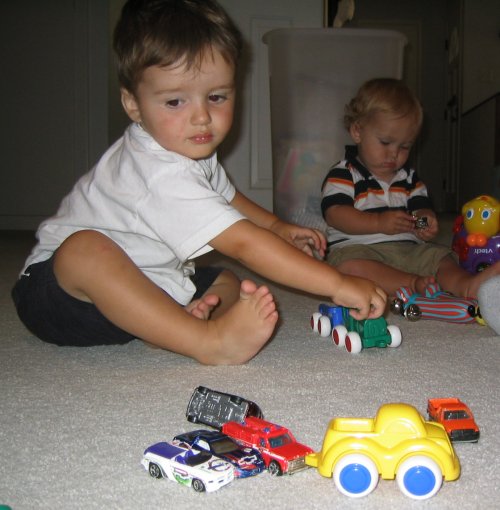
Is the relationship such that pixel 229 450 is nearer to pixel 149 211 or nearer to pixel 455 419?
pixel 455 419

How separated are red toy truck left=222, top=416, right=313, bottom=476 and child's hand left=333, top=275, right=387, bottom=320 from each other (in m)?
0.30

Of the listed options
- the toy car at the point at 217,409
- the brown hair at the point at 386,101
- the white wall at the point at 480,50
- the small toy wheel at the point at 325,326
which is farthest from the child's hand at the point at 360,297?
the white wall at the point at 480,50

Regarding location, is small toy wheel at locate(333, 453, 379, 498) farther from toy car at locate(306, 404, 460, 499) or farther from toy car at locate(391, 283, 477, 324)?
toy car at locate(391, 283, 477, 324)

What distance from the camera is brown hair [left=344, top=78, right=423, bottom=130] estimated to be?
151 centimetres

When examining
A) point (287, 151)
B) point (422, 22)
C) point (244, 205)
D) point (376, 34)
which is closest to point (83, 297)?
point (244, 205)

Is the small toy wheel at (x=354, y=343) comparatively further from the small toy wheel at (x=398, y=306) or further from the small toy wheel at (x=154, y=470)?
the small toy wheel at (x=154, y=470)

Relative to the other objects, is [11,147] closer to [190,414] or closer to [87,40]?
[87,40]

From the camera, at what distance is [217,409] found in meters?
0.60

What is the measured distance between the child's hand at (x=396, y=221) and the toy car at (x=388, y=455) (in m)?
0.90

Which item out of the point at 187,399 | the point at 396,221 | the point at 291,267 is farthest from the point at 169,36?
the point at 396,221

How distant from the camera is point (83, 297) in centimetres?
92

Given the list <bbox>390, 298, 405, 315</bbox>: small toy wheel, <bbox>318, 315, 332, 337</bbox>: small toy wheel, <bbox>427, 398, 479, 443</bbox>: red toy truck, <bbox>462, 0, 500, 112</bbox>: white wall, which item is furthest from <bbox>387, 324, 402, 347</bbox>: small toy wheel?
<bbox>462, 0, 500, 112</bbox>: white wall

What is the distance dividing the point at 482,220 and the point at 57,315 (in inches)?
31.8

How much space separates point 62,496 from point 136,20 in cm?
65
